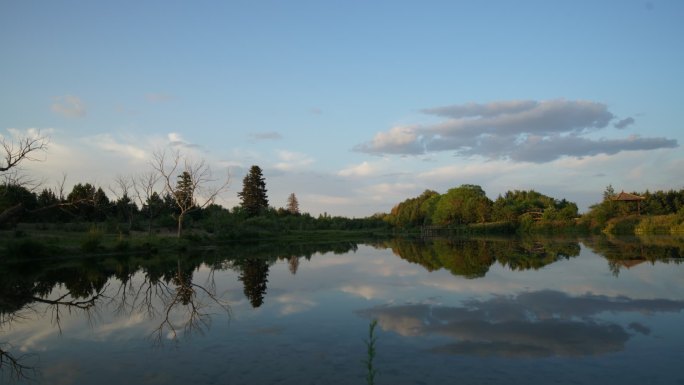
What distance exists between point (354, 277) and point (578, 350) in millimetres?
14440

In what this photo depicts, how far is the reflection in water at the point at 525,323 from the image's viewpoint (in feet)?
31.7

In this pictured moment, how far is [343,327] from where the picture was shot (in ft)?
39.3

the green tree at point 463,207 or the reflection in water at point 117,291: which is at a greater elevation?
the green tree at point 463,207

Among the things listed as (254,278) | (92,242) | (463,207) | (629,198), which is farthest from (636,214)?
(92,242)

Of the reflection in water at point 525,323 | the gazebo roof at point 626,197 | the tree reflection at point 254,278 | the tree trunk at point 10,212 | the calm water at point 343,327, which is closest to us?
the calm water at point 343,327

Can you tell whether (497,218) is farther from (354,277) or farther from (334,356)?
(334,356)

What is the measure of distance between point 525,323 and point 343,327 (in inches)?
194

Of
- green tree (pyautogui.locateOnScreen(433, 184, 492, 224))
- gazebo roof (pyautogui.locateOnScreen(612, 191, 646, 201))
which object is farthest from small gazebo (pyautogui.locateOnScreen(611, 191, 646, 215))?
green tree (pyautogui.locateOnScreen(433, 184, 492, 224))

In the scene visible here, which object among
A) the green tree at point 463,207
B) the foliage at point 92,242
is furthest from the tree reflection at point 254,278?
the green tree at point 463,207

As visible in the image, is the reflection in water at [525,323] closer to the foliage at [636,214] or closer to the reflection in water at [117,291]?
the reflection in water at [117,291]

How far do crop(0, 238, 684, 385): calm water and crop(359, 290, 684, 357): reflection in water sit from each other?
0.18 feet

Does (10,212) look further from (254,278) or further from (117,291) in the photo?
(254,278)

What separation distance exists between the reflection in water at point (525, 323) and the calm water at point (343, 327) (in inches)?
2.2

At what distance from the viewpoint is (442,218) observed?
336 feet
